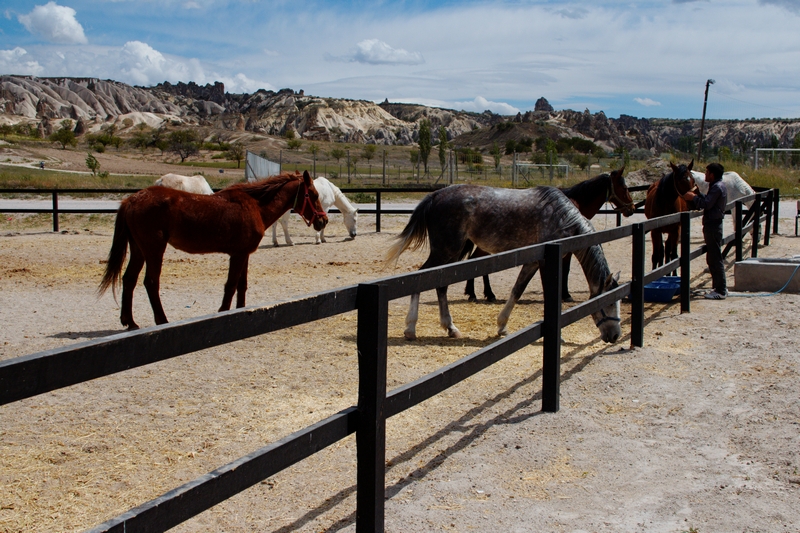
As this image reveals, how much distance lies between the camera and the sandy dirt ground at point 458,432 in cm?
327

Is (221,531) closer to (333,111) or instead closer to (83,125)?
(83,125)

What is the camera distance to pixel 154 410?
4773 mm

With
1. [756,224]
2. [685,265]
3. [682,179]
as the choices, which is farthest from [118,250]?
[756,224]

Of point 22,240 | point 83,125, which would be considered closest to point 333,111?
point 83,125

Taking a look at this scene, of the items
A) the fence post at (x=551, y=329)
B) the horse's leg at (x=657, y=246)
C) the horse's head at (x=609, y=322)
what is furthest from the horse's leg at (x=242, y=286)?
the horse's leg at (x=657, y=246)

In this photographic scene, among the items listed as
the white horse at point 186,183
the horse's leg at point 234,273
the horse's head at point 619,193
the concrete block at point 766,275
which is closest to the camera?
the horse's leg at point 234,273

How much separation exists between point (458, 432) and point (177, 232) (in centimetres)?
424

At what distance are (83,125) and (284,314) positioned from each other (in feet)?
437

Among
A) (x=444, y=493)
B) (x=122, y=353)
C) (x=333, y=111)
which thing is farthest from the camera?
(x=333, y=111)

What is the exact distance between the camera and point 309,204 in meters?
8.73

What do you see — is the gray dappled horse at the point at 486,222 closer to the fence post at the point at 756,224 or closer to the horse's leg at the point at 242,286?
the horse's leg at the point at 242,286

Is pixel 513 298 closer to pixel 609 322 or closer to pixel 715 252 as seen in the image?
pixel 609 322

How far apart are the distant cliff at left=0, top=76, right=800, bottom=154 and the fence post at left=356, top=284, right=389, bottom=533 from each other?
111848 millimetres

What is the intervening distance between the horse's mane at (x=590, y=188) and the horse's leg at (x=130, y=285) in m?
5.64
